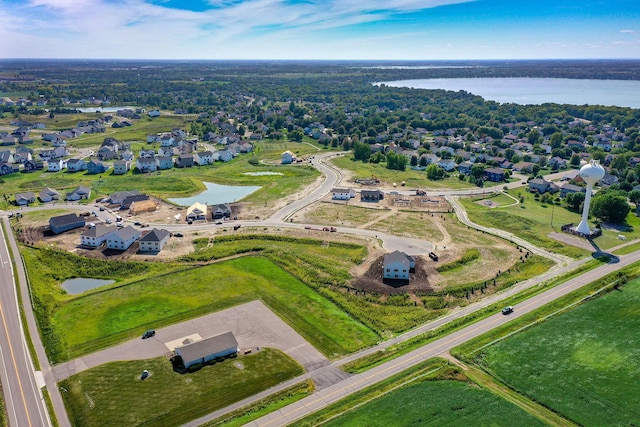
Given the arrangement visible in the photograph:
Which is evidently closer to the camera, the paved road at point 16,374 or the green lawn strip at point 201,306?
the paved road at point 16,374

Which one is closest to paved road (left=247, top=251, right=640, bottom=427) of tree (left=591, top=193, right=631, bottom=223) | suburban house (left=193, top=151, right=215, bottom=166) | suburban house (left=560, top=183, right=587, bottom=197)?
tree (left=591, top=193, right=631, bottom=223)

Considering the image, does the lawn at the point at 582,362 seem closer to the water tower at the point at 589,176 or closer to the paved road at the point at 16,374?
the water tower at the point at 589,176

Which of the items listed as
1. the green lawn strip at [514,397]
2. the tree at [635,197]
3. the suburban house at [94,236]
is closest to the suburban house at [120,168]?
the suburban house at [94,236]

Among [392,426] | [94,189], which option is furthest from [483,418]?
[94,189]

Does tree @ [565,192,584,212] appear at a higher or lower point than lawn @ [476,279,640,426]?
higher

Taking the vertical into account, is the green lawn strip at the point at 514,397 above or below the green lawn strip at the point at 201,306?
below

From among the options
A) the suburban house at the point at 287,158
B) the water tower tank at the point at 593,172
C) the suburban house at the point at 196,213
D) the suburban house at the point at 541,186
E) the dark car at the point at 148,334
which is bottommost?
the dark car at the point at 148,334

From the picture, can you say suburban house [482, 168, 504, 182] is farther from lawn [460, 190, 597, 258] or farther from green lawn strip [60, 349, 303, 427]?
green lawn strip [60, 349, 303, 427]

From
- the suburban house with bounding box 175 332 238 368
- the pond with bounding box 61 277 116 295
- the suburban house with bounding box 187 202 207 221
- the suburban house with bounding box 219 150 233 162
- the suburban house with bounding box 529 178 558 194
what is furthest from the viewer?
the suburban house with bounding box 219 150 233 162
